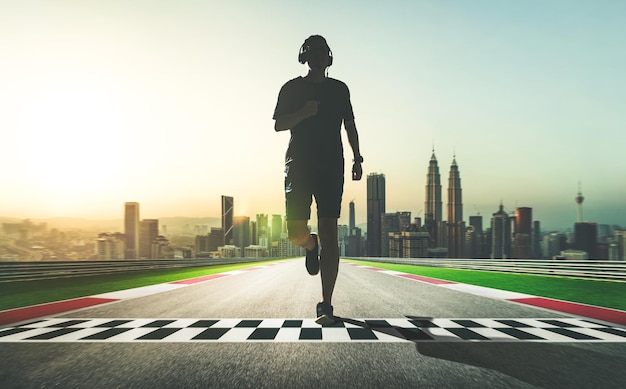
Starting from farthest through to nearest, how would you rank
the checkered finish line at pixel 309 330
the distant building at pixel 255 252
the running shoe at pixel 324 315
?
1. the distant building at pixel 255 252
2. the running shoe at pixel 324 315
3. the checkered finish line at pixel 309 330

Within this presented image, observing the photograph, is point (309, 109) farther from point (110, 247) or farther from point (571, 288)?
point (110, 247)

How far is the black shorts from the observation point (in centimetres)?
393

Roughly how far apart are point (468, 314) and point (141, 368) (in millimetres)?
3494

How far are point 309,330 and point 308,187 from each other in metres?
1.28

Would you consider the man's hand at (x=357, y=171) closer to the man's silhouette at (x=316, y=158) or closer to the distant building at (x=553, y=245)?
the man's silhouette at (x=316, y=158)

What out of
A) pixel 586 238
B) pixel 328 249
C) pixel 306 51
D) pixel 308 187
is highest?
pixel 306 51

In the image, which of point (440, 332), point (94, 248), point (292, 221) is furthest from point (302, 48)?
point (94, 248)

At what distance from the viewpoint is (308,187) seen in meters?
3.95

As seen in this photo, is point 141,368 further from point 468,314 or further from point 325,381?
point 468,314

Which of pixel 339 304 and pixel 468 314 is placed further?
pixel 339 304

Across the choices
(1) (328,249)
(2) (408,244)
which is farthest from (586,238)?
(1) (328,249)

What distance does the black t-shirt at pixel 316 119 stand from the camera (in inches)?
155

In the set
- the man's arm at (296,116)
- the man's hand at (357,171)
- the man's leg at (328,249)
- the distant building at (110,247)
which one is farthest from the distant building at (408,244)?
the man's arm at (296,116)

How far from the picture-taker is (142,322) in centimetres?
421
